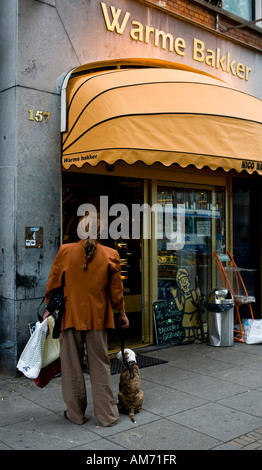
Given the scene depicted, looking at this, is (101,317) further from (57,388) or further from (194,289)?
(194,289)

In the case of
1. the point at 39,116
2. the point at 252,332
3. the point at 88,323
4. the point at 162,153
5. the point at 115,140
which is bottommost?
the point at 252,332

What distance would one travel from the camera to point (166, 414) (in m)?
5.00

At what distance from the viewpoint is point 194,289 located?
341 inches

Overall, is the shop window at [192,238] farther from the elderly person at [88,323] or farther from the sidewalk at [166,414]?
the elderly person at [88,323]

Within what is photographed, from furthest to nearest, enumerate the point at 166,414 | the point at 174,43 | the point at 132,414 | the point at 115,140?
the point at 174,43 < the point at 115,140 < the point at 166,414 < the point at 132,414

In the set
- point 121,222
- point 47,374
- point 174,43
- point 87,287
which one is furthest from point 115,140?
point 174,43

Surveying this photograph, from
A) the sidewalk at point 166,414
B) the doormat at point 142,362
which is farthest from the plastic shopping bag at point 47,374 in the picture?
the doormat at point 142,362

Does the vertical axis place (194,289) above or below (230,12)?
below

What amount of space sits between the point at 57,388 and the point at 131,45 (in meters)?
5.19

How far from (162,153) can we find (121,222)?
9.04 feet

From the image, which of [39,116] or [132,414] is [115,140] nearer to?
[39,116]

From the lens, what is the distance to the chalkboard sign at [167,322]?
7.86 metres

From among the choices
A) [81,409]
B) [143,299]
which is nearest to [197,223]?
[143,299]

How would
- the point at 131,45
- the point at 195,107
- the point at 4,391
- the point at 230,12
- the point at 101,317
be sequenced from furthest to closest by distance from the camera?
the point at 230,12
the point at 131,45
the point at 195,107
the point at 4,391
the point at 101,317
